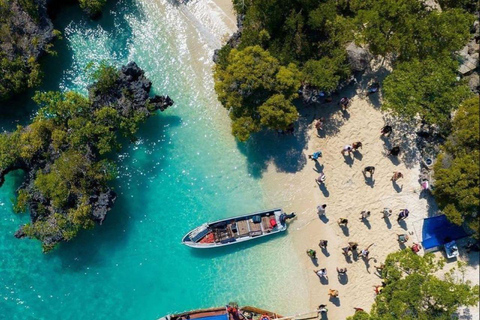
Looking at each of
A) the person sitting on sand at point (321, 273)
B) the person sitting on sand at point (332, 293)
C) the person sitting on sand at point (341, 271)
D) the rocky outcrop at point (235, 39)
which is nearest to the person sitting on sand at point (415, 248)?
the person sitting on sand at point (341, 271)

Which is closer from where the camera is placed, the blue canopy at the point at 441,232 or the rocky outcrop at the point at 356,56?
the rocky outcrop at the point at 356,56

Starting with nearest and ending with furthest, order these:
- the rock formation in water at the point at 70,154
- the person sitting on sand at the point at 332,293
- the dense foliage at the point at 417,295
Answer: the dense foliage at the point at 417,295 < the rock formation in water at the point at 70,154 < the person sitting on sand at the point at 332,293

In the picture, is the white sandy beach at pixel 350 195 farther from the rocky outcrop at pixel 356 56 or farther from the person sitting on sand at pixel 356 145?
the rocky outcrop at pixel 356 56

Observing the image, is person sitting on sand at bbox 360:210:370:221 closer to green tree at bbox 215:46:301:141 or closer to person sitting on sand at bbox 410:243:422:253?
person sitting on sand at bbox 410:243:422:253

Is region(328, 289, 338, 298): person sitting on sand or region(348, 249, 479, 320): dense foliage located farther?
region(328, 289, 338, 298): person sitting on sand

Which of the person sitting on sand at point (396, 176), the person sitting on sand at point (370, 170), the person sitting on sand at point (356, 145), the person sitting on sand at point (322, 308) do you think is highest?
the person sitting on sand at point (356, 145)

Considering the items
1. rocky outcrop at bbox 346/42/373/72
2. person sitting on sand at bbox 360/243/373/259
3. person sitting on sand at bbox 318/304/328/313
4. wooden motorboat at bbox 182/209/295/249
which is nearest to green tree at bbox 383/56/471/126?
rocky outcrop at bbox 346/42/373/72
